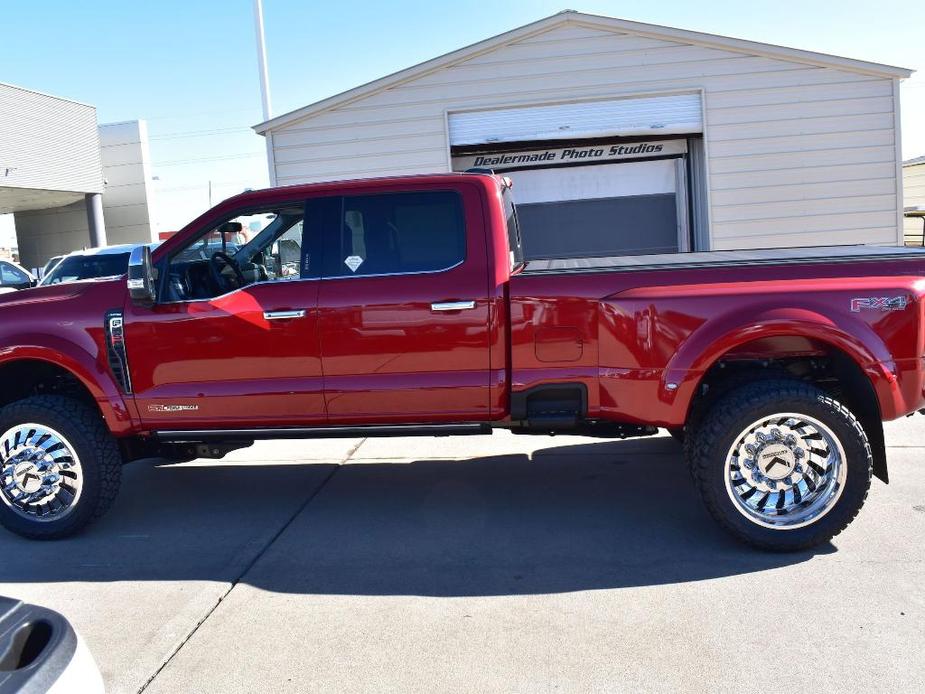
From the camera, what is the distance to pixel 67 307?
488 cm

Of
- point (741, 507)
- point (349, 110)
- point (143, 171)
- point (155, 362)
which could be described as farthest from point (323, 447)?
point (143, 171)

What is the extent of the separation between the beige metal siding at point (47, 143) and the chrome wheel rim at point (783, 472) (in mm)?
22537

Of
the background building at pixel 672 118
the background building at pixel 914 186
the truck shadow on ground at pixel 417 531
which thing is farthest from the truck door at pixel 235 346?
the background building at pixel 914 186

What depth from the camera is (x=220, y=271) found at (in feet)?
17.0

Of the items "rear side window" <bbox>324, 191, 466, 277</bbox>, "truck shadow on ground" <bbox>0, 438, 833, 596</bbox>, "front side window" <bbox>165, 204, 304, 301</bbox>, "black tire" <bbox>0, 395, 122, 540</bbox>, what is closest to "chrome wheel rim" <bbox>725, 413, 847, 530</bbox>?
"truck shadow on ground" <bbox>0, 438, 833, 596</bbox>

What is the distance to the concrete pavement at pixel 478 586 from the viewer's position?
332 centimetres

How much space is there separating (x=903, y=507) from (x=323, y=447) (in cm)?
433

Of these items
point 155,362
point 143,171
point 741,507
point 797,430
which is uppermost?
point 143,171

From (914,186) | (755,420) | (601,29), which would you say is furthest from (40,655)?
(914,186)

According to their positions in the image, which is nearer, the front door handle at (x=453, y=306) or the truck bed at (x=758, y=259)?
the truck bed at (x=758, y=259)

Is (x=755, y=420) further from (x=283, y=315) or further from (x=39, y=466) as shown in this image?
(x=39, y=466)

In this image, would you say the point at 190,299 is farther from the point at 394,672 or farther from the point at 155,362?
the point at 394,672

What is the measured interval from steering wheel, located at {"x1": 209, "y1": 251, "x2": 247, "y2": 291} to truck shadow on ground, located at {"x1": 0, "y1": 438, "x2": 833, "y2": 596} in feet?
4.86

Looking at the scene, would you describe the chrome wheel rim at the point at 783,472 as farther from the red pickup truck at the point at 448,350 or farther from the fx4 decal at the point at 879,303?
the fx4 decal at the point at 879,303
